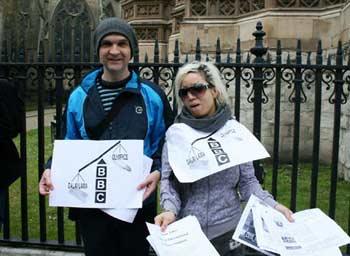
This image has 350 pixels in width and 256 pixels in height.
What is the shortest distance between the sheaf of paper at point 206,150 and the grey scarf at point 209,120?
3 centimetres

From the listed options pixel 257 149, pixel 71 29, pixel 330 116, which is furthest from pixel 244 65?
pixel 71 29

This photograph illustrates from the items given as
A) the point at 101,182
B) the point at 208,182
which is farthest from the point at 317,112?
→ the point at 101,182

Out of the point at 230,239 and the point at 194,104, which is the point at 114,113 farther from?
the point at 230,239

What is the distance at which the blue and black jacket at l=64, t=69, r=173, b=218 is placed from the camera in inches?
118

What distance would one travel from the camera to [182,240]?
8.34 ft

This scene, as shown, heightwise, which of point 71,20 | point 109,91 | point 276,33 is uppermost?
point 71,20

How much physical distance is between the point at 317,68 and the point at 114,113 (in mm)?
2342

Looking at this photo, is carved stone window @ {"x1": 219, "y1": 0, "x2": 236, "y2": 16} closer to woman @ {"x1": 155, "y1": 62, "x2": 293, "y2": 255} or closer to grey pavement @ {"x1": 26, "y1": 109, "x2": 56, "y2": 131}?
woman @ {"x1": 155, "y1": 62, "x2": 293, "y2": 255}

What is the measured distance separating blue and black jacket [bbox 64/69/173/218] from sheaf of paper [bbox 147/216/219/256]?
1.78 feet

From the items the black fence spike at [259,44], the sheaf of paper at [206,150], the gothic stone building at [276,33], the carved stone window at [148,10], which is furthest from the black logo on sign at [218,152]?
the carved stone window at [148,10]

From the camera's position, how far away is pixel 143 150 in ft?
9.89

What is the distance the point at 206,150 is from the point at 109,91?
69cm

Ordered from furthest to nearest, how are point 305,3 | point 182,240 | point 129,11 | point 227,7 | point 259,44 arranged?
point 129,11
point 227,7
point 305,3
point 259,44
point 182,240

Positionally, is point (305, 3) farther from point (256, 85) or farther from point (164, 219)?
point (164, 219)
